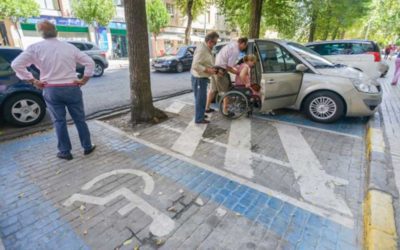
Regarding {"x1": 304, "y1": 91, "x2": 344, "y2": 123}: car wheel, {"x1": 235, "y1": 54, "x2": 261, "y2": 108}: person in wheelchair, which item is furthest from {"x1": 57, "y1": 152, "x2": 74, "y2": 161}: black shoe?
{"x1": 304, "y1": 91, "x2": 344, "y2": 123}: car wheel

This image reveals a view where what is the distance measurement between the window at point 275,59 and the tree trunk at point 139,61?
257 centimetres

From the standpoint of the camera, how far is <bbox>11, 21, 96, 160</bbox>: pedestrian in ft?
9.93

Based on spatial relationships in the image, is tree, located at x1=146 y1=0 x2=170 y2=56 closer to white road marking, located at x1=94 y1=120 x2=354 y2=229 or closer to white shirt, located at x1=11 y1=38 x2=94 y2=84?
white shirt, located at x1=11 y1=38 x2=94 y2=84

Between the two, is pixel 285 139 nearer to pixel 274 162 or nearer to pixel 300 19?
pixel 274 162

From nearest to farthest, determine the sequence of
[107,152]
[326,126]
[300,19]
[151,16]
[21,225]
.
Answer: [21,225] → [107,152] → [326,126] → [300,19] → [151,16]

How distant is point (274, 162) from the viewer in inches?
138

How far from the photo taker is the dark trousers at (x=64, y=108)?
3.20 m

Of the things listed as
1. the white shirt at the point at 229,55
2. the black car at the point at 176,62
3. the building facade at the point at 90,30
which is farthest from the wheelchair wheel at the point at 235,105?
the building facade at the point at 90,30

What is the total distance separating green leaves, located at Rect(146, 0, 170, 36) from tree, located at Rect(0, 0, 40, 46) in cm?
979

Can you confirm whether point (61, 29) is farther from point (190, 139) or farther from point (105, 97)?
point (190, 139)

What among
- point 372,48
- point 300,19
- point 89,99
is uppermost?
point 300,19

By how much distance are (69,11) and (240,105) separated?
2163 centimetres

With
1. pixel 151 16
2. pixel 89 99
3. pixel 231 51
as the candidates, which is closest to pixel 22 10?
pixel 151 16

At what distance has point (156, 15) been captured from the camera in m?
23.0
